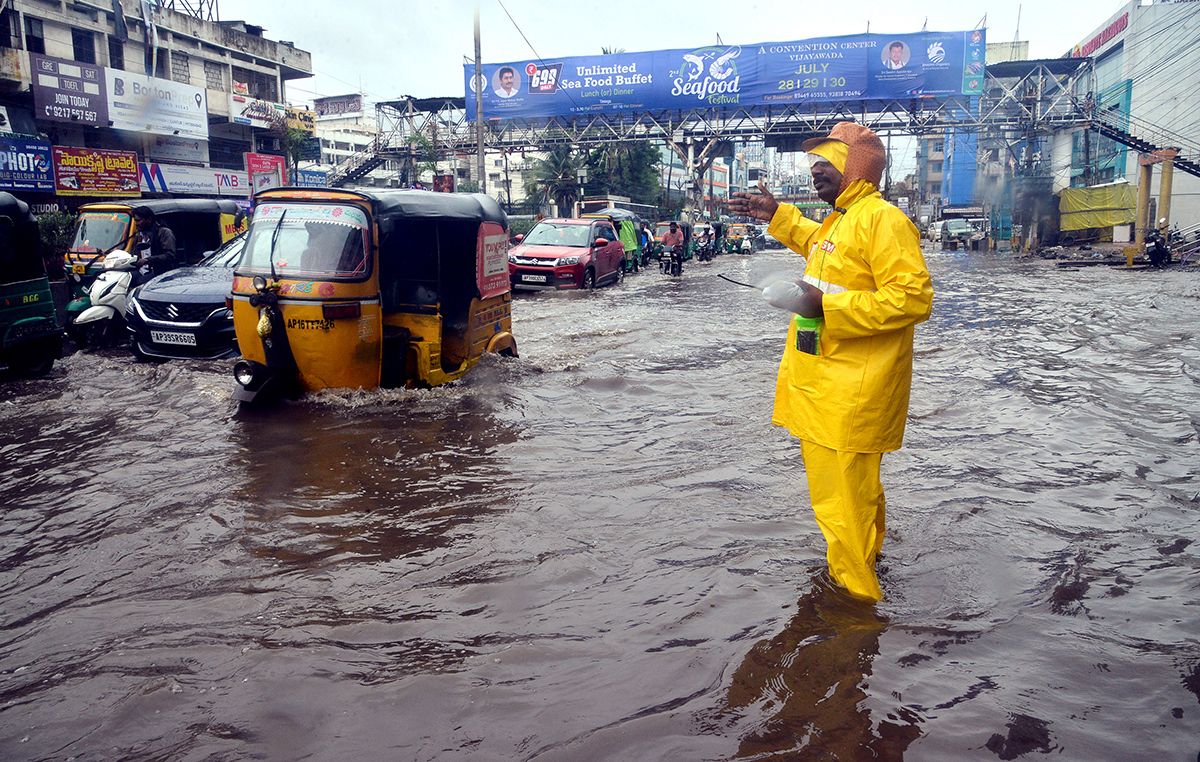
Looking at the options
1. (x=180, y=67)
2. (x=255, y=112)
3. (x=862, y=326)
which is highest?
(x=180, y=67)

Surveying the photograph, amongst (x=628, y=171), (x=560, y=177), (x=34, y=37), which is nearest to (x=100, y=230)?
(x=34, y=37)

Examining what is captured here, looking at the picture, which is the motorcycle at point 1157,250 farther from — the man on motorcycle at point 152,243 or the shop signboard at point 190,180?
the shop signboard at point 190,180

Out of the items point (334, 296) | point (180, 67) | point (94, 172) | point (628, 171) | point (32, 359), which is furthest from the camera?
point (628, 171)

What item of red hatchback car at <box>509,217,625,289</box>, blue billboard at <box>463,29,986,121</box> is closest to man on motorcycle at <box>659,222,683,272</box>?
red hatchback car at <box>509,217,625,289</box>

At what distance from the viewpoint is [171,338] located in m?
8.72

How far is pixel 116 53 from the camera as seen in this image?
2945 centimetres

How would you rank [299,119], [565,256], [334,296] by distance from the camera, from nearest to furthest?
1. [334,296]
2. [565,256]
3. [299,119]

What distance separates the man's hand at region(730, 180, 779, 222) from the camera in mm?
3533

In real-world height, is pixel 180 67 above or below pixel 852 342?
above

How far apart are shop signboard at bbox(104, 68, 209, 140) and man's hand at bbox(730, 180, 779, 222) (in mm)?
29018

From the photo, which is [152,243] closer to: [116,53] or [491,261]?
[491,261]

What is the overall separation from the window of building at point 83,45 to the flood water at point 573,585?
26.9 metres

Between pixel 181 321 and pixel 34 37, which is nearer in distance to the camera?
pixel 181 321

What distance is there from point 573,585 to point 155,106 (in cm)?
3061
